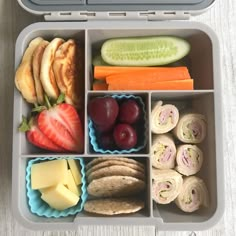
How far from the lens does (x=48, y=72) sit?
78cm

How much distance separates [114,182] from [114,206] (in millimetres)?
47

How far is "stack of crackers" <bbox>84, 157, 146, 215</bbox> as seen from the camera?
77cm

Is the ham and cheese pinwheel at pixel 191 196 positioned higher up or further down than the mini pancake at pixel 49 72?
further down

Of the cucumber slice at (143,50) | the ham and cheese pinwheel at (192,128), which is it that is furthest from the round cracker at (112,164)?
the cucumber slice at (143,50)

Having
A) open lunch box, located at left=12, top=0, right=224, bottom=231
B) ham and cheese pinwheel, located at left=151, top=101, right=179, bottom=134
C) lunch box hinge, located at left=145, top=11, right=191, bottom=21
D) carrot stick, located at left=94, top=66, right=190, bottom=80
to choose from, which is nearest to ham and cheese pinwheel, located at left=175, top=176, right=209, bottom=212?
open lunch box, located at left=12, top=0, right=224, bottom=231

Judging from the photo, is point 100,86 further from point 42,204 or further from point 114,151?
point 42,204

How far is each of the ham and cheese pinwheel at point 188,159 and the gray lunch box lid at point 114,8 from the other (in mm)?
270

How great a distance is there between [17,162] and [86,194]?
160 millimetres

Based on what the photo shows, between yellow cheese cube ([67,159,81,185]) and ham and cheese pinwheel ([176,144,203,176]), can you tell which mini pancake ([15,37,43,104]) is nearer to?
yellow cheese cube ([67,159,81,185])

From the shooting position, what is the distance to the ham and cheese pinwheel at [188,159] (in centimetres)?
81

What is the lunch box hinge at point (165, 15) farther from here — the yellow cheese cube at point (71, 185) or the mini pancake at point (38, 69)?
the yellow cheese cube at point (71, 185)

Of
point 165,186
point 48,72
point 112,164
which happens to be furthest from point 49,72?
point 165,186

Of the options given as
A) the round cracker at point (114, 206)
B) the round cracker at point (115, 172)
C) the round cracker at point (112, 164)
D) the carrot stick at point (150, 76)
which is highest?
the carrot stick at point (150, 76)

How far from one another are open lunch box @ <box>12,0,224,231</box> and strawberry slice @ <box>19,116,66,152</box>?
1 cm
